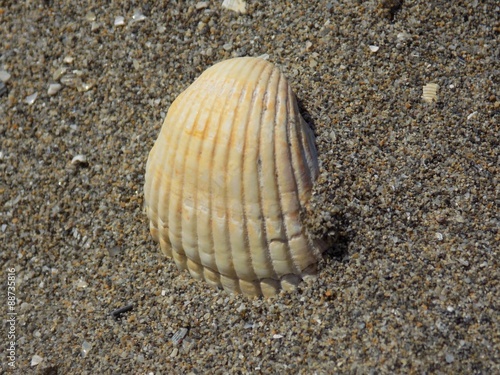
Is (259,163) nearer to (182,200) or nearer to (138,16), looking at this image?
(182,200)

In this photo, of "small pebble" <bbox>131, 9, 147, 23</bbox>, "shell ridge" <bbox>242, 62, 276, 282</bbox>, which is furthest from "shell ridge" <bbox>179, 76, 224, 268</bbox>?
"small pebble" <bbox>131, 9, 147, 23</bbox>

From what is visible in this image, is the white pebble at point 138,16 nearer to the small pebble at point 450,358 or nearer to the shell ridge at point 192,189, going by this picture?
the shell ridge at point 192,189

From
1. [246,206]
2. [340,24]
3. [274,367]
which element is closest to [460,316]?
[274,367]

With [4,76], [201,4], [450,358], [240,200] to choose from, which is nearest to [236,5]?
[201,4]

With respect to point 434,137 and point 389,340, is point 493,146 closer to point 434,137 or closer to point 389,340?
point 434,137

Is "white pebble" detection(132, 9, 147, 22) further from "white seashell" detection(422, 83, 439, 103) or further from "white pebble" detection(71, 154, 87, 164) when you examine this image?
"white seashell" detection(422, 83, 439, 103)

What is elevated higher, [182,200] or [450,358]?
[182,200]

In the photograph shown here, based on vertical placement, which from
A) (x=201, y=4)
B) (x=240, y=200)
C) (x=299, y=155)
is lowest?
(x=240, y=200)
